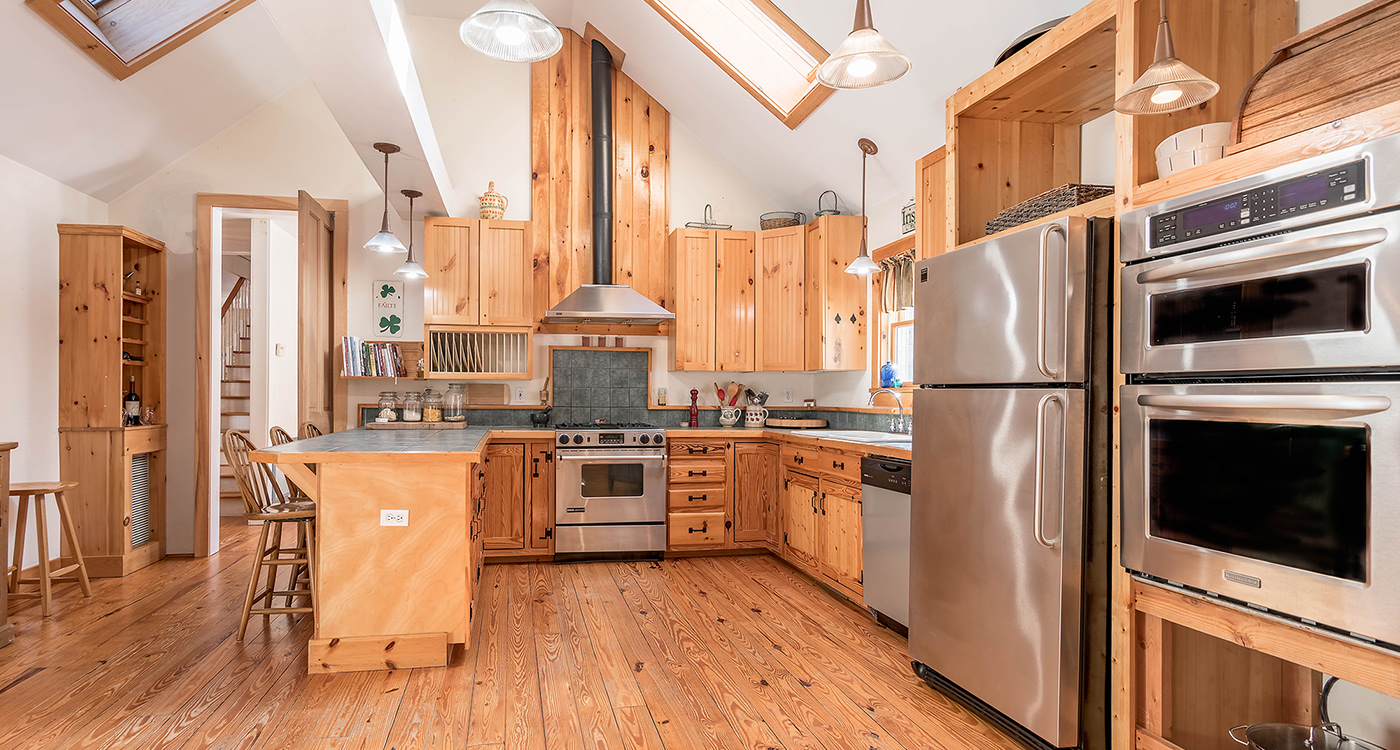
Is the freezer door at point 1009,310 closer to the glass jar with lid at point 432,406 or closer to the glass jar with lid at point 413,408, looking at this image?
the glass jar with lid at point 432,406

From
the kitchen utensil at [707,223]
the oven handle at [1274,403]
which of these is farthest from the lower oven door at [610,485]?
the oven handle at [1274,403]

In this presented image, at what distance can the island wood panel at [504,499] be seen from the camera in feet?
16.3

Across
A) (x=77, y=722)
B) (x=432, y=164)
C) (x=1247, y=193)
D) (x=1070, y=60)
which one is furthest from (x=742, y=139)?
(x=77, y=722)

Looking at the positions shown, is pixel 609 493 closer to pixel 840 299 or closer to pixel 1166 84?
pixel 840 299

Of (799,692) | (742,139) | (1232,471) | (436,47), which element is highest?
(436,47)

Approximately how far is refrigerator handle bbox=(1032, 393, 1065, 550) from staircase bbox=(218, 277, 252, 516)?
6964 mm

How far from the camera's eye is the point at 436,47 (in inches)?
218

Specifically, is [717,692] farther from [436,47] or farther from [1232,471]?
[436,47]

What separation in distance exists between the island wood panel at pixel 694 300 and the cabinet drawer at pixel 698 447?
59 centimetres

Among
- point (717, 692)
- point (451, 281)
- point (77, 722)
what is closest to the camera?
point (77, 722)

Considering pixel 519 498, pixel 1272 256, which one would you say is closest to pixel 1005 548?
pixel 1272 256

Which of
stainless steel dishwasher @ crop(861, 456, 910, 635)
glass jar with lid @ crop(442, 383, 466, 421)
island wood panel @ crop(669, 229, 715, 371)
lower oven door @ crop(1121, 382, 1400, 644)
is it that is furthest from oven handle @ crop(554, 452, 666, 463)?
lower oven door @ crop(1121, 382, 1400, 644)

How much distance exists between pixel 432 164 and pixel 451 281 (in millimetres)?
1021

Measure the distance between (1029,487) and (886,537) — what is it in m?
1.25
